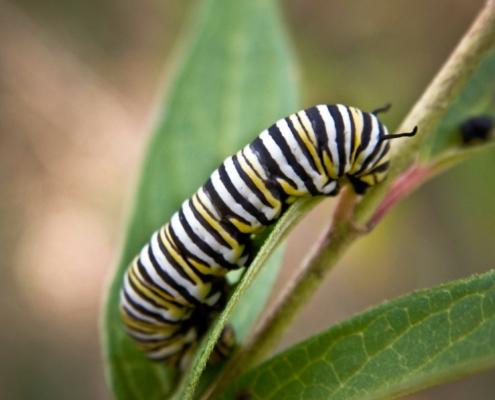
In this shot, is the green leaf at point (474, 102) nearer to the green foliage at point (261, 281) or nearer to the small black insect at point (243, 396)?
the green foliage at point (261, 281)

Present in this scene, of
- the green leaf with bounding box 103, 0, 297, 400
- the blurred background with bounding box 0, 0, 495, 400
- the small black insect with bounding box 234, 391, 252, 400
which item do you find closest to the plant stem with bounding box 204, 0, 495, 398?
the small black insect with bounding box 234, 391, 252, 400

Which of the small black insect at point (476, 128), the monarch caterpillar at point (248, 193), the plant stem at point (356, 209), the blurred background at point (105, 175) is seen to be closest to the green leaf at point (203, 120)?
the monarch caterpillar at point (248, 193)

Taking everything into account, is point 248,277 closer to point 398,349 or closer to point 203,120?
point 398,349

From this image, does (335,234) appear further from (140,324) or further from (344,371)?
(140,324)

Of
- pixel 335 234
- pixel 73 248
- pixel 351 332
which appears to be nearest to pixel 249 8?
pixel 335 234

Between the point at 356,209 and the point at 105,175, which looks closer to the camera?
the point at 356,209

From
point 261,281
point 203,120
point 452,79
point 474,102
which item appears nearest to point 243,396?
point 261,281

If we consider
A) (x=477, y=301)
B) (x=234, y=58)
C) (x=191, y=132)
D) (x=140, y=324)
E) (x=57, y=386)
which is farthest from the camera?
(x=57, y=386)
